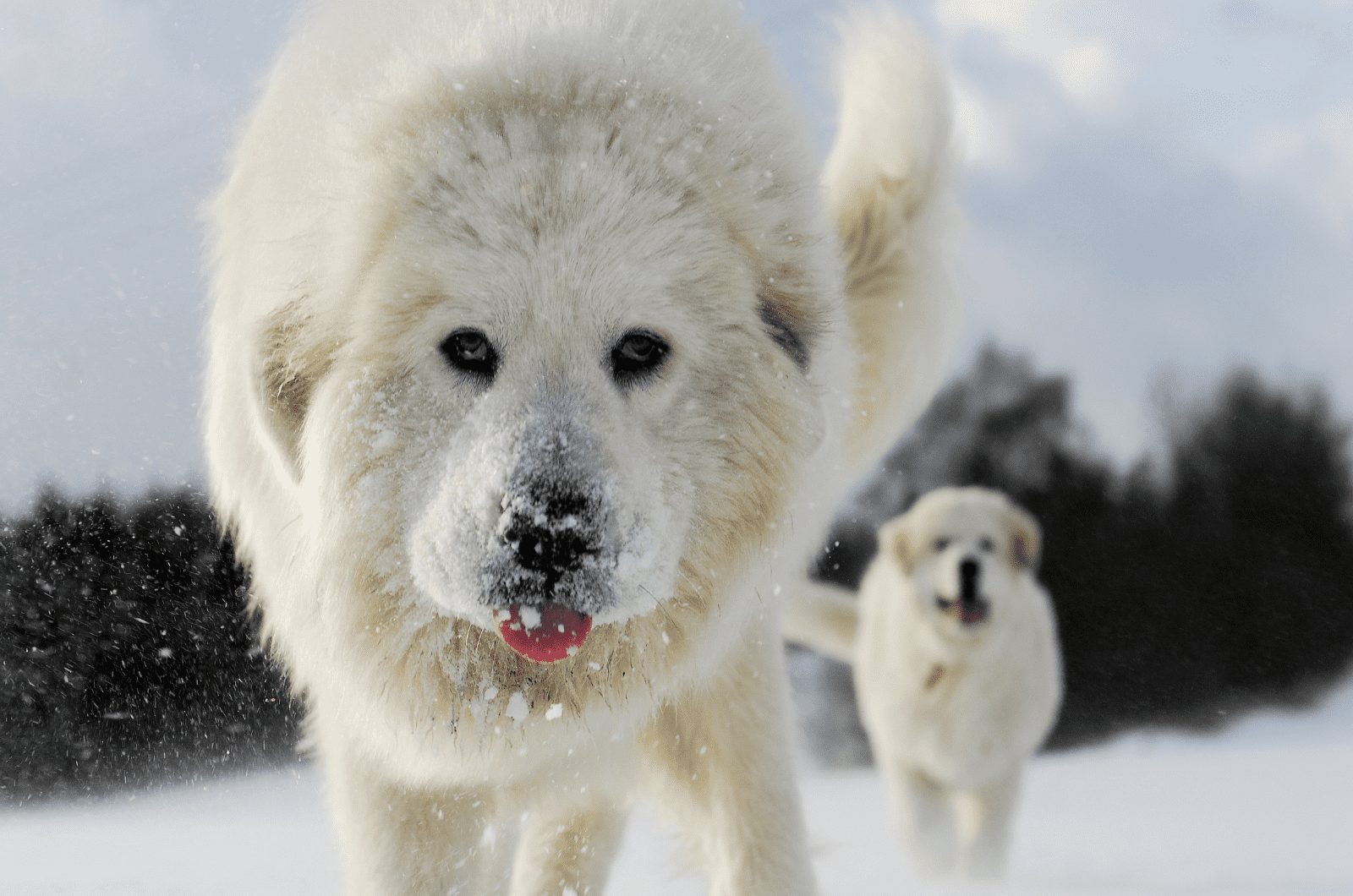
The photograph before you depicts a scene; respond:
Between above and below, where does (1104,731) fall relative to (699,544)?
below

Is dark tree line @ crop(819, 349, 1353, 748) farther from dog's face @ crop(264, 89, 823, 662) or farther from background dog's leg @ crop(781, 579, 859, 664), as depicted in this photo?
dog's face @ crop(264, 89, 823, 662)

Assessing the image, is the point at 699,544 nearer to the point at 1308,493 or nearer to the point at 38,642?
the point at 38,642

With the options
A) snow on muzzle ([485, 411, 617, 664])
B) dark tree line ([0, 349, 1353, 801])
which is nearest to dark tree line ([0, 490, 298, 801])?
snow on muzzle ([485, 411, 617, 664])

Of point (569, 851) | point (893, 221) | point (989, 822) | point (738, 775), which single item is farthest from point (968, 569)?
point (738, 775)

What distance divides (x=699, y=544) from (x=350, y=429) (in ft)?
1.97

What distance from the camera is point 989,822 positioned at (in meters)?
5.48

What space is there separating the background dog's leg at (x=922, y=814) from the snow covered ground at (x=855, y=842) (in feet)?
0.49

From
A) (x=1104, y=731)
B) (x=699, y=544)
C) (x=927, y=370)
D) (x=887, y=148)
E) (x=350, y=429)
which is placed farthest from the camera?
(x=1104, y=731)

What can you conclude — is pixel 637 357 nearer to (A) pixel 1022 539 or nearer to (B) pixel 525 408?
(B) pixel 525 408

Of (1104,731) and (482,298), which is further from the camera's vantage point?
(1104,731)

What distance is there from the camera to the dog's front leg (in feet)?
7.81

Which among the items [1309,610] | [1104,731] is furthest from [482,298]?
[1309,610]

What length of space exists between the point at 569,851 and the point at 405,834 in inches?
32.5

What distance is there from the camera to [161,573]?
4.45 meters
